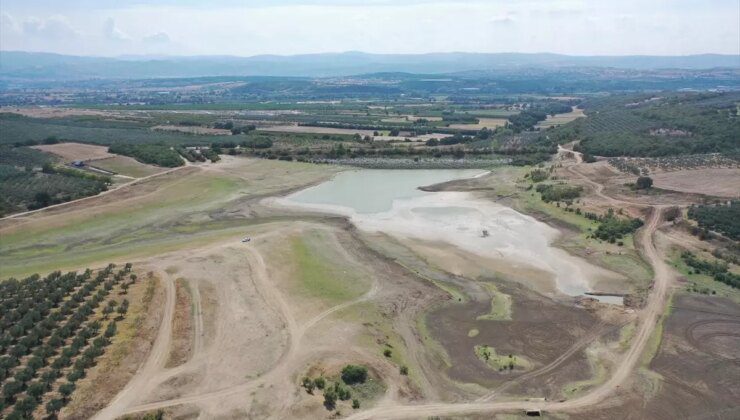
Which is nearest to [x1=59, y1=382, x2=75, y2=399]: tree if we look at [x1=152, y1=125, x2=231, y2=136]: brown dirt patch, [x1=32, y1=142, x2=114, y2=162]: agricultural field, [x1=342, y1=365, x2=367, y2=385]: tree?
[x1=342, y1=365, x2=367, y2=385]: tree

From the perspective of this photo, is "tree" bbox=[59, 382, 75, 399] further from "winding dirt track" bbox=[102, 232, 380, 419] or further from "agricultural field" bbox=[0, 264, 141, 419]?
"winding dirt track" bbox=[102, 232, 380, 419]

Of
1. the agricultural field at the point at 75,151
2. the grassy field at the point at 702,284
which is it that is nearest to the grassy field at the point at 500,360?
the grassy field at the point at 702,284

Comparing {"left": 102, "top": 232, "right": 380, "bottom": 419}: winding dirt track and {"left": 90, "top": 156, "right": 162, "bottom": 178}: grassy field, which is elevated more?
{"left": 90, "top": 156, "right": 162, "bottom": 178}: grassy field

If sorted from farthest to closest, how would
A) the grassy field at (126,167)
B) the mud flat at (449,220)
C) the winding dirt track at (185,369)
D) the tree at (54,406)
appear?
the grassy field at (126,167) → the mud flat at (449,220) → the winding dirt track at (185,369) → the tree at (54,406)

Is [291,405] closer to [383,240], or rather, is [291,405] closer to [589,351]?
[589,351]

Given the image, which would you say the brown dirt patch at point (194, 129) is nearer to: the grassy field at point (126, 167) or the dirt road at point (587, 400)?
the grassy field at point (126, 167)

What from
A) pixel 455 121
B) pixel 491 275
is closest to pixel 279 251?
pixel 491 275

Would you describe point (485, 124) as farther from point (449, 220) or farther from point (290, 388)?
point (290, 388)
